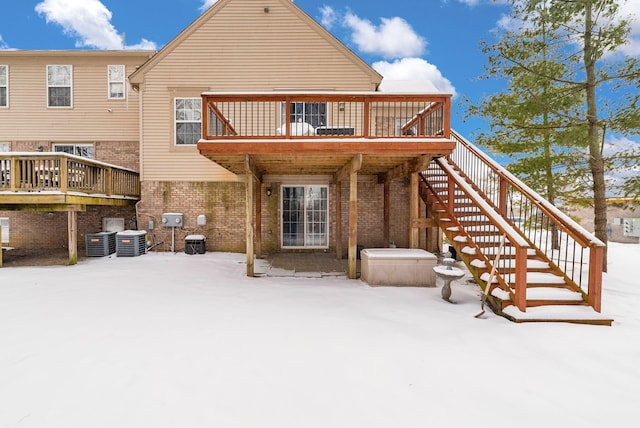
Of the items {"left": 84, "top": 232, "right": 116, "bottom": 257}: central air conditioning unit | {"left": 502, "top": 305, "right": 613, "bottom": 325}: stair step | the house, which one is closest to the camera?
{"left": 502, "top": 305, "right": 613, "bottom": 325}: stair step

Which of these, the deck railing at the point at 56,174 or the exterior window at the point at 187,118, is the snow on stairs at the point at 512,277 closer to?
the exterior window at the point at 187,118

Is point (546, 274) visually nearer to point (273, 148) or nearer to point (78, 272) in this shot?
point (273, 148)

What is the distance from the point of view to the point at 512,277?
17.7ft

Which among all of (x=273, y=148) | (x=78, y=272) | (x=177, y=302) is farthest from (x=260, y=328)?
(x=78, y=272)

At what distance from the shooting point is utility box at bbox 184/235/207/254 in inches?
376

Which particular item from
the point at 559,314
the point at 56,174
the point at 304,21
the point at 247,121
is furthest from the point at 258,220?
the point at 559,314

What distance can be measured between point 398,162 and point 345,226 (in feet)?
11.2

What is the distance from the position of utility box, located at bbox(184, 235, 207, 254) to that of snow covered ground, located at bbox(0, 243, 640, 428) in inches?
153

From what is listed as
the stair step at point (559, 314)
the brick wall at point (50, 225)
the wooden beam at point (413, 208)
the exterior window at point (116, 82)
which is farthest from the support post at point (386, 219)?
the exterior window at point (116, 82)

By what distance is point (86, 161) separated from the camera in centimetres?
831

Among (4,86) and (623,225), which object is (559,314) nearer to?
(4,86)

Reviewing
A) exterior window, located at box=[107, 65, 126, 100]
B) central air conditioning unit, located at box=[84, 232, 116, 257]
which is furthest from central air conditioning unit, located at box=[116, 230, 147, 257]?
exterior window, located at box=[107, 65, 126, 100]

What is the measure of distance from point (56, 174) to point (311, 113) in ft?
25.8

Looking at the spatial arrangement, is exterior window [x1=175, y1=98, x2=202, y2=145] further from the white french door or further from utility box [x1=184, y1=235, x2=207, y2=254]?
the white french door
